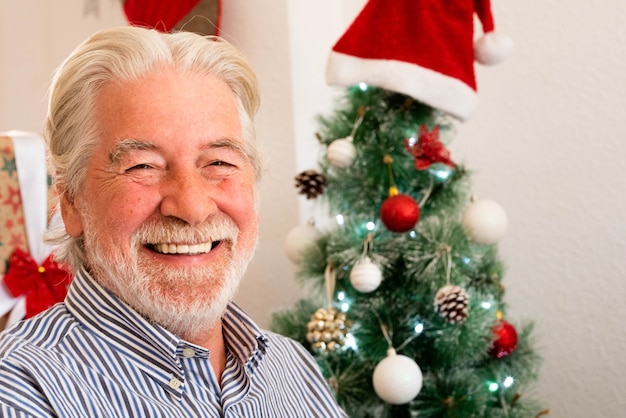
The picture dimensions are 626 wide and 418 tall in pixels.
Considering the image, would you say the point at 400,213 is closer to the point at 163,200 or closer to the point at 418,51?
the point at 418,51

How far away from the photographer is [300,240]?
1.74 meters

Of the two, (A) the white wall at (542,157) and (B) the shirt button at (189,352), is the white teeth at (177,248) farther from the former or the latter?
(A) the white wall at (542,157)

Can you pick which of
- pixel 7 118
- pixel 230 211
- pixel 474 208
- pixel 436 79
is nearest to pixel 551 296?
pixel 474 208

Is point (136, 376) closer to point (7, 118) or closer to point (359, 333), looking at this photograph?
point (359, 333)

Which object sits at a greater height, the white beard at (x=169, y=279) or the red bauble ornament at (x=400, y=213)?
the red bauble ornament at (x=400, y=213)

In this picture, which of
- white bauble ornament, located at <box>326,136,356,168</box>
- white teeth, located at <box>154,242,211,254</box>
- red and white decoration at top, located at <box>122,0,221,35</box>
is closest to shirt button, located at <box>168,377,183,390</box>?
white teeth, located at <box>154,242,211,254</box>

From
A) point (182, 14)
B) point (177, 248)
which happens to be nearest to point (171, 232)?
point (177, 248)

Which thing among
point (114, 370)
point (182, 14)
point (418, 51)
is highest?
point (182, 14)

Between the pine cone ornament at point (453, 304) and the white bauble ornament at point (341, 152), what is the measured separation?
0.33 m

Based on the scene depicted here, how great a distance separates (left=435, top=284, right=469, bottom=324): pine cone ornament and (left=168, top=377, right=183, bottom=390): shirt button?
68 centimetres

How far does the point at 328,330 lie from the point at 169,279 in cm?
67

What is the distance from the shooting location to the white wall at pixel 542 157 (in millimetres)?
2021

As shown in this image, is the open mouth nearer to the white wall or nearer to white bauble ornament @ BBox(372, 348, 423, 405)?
white bauble ornament @ BBox(372, 348, 423, 405)

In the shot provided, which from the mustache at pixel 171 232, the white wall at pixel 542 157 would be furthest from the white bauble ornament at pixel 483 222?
the mustache at pixel 171 232
